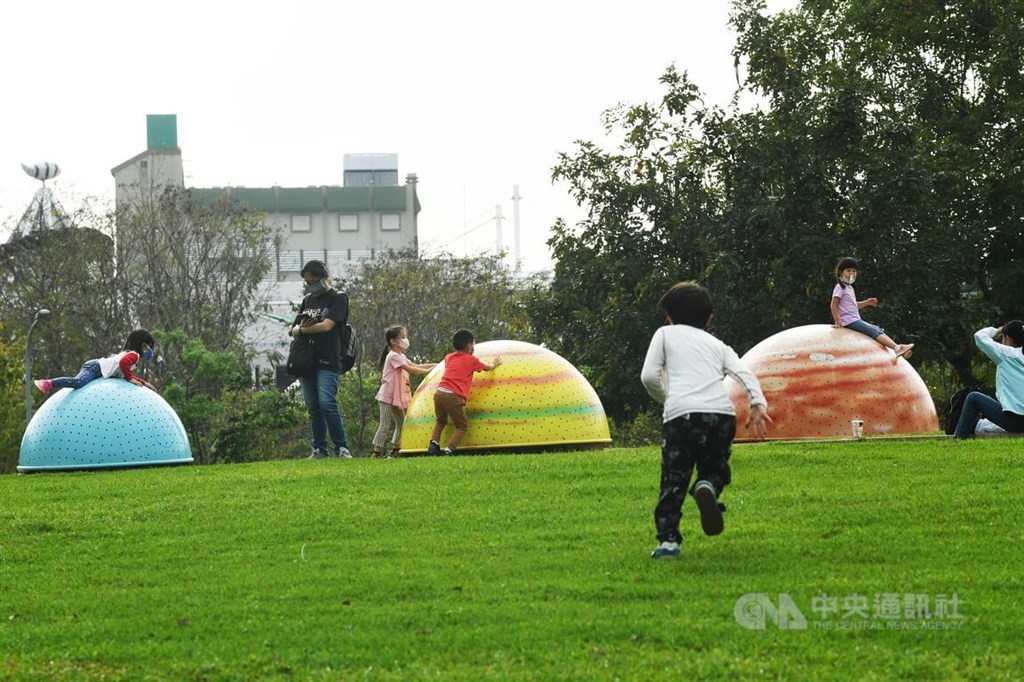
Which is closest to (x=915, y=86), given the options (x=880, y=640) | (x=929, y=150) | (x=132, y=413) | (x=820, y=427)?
(x=929, y=150)

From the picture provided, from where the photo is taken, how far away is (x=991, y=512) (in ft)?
34.3

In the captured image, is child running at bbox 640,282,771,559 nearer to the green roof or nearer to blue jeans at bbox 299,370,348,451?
blue jeans at bbox 299,370,348,451

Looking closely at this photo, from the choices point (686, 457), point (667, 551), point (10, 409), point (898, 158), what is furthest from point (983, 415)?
point (10, 409)

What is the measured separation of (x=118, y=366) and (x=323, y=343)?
3.16m

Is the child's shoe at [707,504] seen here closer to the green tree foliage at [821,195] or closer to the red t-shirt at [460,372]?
the red t-shirt at [460,372]

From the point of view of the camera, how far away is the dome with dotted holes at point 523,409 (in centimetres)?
1742

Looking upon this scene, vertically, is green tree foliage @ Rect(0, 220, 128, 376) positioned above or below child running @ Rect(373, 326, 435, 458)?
above

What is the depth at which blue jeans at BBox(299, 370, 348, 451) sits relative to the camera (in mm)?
17750

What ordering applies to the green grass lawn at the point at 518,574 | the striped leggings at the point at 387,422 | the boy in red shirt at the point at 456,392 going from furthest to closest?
the striped leggings at the point at 387,422, the boy in red shirt at the point at 456,392, the green grass lawn at the point at 518,574

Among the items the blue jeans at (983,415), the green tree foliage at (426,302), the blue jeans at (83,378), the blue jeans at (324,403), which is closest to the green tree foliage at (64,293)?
the green tree foliage at (426,302)

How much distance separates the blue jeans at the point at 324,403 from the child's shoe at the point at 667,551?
9.17 metres

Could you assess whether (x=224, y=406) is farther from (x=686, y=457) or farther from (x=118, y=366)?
(x=686, y=457)

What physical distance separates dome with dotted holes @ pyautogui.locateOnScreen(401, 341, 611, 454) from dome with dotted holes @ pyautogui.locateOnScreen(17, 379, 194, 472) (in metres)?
3.17

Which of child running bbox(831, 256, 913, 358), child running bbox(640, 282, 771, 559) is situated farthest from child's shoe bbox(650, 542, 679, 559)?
child running bbox(831, 256, 913, 358)
